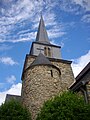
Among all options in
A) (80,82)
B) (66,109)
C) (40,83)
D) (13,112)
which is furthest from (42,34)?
(66,109)

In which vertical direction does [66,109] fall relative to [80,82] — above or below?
below

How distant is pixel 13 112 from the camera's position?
11242mm

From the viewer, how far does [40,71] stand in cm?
1388

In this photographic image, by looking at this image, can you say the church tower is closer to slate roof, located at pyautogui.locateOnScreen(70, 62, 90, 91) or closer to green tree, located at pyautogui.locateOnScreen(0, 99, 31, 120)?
green tree, located at pyautogui.locateOnScreen(0, 99, 31, 120)

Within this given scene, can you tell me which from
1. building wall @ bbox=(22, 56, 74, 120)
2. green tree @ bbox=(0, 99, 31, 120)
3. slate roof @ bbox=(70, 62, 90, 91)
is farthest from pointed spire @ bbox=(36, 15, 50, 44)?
green tree @ bbox=(0, 99, 31, 120)

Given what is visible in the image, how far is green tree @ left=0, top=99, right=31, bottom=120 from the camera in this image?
36.2 ft

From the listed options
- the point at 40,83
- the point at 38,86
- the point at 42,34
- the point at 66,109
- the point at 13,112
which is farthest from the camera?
the point at 42,34

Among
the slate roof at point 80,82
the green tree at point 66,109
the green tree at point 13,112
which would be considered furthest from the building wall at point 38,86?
the green tree at point 66,109

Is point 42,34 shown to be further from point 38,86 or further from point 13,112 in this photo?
point 13,112

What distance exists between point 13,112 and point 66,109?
333 centimetres

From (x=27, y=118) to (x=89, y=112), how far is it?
3.66 meters

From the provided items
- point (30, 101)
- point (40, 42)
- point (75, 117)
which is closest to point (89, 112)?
point (75, 117)

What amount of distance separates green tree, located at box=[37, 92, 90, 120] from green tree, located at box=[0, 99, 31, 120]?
1615 mm

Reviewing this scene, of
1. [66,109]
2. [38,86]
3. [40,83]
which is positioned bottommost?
[66,109]
